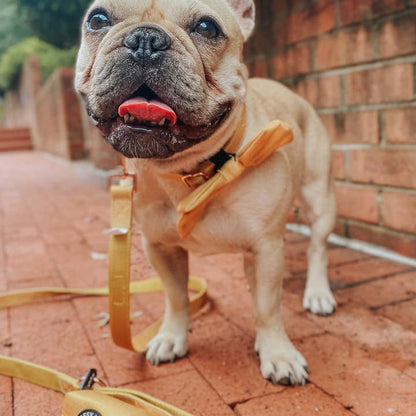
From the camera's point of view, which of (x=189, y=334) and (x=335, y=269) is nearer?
(x=189, y=334)

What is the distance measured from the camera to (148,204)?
1.69m

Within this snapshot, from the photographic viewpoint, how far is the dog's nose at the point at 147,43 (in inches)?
50.9

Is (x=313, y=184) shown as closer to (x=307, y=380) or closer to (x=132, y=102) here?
(x=307, y=380)

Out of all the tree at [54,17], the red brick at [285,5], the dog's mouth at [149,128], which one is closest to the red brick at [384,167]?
the red brick at [285,5]

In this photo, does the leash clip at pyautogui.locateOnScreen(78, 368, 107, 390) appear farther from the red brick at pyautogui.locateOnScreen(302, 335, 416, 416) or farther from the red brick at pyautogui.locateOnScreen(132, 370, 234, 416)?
the red brick at pyautogui.locateOnScreen(302, 335, 416, 416)

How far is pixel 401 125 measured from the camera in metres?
2.54

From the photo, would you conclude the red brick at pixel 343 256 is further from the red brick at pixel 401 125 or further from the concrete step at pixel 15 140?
the concrete step at pixel 15 140

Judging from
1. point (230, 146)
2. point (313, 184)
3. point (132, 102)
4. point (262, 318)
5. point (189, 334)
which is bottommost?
point (189, 334)

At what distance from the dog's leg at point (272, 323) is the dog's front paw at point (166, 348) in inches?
11.1

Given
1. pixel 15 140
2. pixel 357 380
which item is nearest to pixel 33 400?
pixel 357 380

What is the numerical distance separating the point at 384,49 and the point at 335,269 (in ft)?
3.77

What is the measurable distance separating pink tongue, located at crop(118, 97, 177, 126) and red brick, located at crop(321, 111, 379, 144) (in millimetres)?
1704

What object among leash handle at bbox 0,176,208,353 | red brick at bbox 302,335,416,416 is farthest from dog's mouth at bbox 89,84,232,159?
red brick at bbox 302,335,416,416

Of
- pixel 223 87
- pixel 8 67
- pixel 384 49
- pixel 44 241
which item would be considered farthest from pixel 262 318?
pixel 8 67
